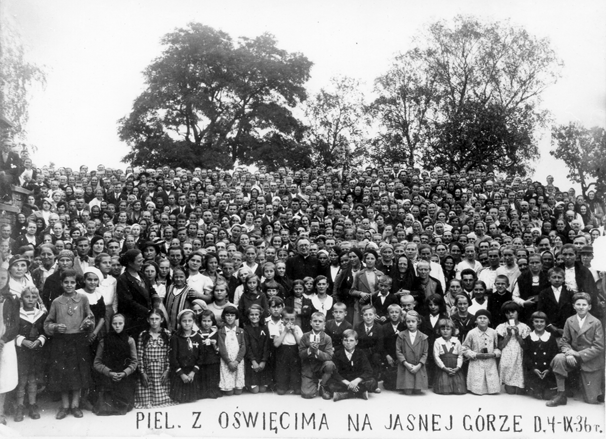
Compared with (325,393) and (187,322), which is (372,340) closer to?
(325,393)

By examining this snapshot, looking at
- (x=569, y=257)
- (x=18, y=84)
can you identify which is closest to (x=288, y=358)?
(x=569, y=257)

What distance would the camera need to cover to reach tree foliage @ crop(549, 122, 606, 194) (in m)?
8.88

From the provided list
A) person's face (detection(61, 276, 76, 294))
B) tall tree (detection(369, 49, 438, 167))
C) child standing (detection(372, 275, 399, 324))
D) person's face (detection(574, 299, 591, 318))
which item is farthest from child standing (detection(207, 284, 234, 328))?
tall tree (detection(369, 49, 438, 167))

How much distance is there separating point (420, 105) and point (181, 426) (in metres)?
14.9

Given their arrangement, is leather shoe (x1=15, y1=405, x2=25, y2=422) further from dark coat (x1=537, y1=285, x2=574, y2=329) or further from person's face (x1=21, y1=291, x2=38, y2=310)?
dark coat (x1=537, y1=285, x2=574, y2=329)

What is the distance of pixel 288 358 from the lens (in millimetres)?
6188

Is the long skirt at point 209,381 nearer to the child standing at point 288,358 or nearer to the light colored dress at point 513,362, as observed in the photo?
the child standing at point 288,358

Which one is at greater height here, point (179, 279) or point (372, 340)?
point (179, 279)

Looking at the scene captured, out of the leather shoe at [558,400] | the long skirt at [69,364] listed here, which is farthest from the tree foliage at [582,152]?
the long skirt at [69,364]

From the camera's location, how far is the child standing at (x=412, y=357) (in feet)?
20.0

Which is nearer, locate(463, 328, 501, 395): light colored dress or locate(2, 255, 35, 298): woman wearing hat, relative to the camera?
locate(2, 255, 35, 298): woman wearing hat

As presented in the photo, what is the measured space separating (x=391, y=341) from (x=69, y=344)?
10.6ft

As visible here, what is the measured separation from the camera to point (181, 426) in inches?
207

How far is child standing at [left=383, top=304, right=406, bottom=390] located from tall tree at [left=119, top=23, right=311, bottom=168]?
15.0 metres
